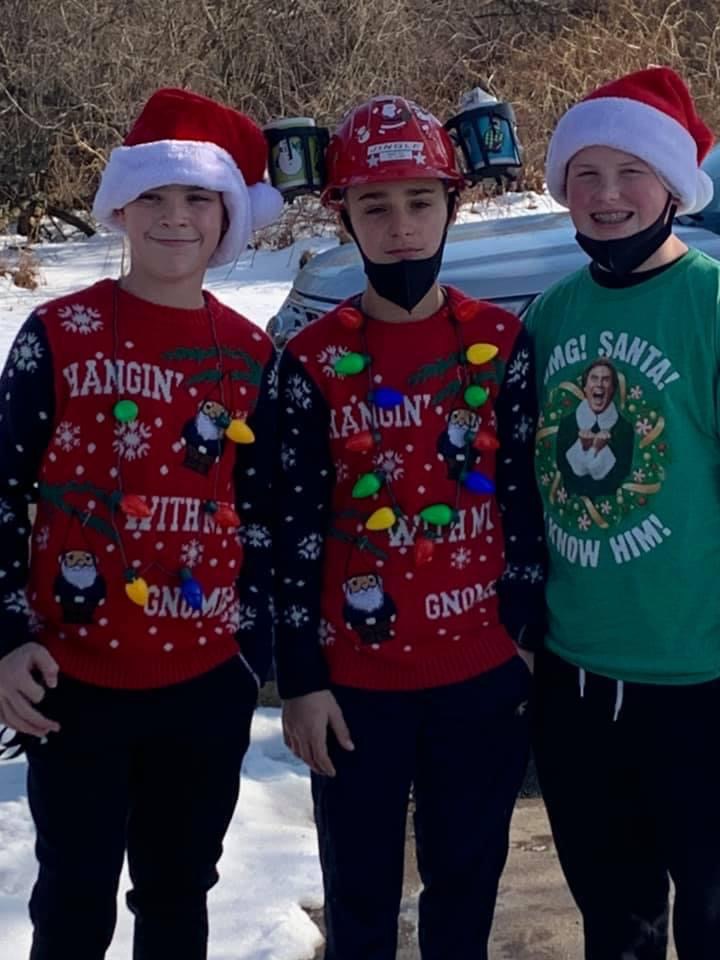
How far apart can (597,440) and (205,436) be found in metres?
0.68

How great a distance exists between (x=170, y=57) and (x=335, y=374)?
11.9 meters

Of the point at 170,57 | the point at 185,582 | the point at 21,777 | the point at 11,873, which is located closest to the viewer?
the point at 185,582

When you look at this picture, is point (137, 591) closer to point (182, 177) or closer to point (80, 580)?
point (80, 580)

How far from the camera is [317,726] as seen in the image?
252cm

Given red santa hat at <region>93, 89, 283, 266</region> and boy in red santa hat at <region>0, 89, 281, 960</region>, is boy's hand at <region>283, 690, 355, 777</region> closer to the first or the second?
boy in red santa hat at <region>0, 89, 281, 960</region>

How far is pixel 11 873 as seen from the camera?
3377 mm

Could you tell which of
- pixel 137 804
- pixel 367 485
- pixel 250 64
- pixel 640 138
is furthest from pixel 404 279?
pixel 250 64

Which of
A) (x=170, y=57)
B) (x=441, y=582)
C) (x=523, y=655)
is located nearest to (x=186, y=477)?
(x=441, y=582)

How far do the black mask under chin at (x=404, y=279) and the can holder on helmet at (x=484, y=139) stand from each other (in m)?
0.25

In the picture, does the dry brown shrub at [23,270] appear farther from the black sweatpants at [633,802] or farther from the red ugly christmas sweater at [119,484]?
the black sweatpants at [633,802]

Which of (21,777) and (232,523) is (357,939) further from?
(21,777)

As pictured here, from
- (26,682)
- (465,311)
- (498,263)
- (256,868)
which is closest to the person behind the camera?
(26,682)

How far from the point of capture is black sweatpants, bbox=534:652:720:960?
96.0 inches

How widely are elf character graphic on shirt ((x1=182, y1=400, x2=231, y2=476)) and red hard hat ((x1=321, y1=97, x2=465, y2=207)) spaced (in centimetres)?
48
